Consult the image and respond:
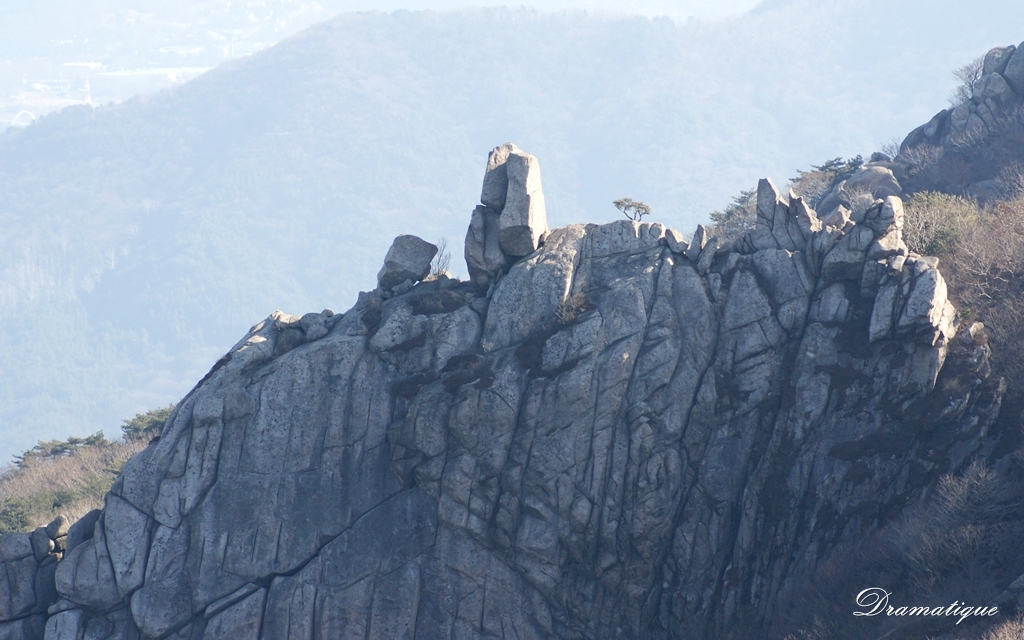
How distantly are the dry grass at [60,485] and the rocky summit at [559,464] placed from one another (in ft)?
85.5

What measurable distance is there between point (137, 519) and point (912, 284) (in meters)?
40.2

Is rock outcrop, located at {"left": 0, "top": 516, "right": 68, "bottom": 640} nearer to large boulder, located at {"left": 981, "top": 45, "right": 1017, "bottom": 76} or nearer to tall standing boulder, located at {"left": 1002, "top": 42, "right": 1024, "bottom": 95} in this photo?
tall standing boulder, located at {"left": 1002, "top": 42, "right": 1024, "bottom": 95}

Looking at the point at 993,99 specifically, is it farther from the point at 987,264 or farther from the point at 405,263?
the point at 405,263

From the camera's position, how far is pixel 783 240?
51969 mm

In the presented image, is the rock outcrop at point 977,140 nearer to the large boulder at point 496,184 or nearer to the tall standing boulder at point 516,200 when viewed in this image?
the tall standing boulder at point 516,200

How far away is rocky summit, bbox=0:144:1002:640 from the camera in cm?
4744

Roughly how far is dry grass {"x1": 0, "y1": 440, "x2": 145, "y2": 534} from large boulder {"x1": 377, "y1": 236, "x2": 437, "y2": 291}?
1296 inches

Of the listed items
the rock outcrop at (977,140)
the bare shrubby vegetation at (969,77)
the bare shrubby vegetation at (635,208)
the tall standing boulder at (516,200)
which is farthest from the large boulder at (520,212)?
the bare shrubby vegetation at (969,77)

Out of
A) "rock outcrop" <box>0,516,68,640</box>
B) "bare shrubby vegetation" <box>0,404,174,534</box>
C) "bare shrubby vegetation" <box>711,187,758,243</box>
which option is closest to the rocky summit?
"rock outcrop" <box>0,516,68,640</box>

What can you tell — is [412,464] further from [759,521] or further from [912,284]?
[912,284]

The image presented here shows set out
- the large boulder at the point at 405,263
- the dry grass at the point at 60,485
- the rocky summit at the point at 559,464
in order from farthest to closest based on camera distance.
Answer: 1. the dry grass at the point at 60,485
2. the large boulder at the point at 405,263
3. the rocky summit at the point at 559,464

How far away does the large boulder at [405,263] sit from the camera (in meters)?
55.4

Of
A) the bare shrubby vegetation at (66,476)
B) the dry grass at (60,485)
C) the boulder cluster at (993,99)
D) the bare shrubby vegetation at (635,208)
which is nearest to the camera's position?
the bare shrubby vegetation at (635,208)

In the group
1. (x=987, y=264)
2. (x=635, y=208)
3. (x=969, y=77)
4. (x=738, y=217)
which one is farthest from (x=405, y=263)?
(x=969, y=77)
